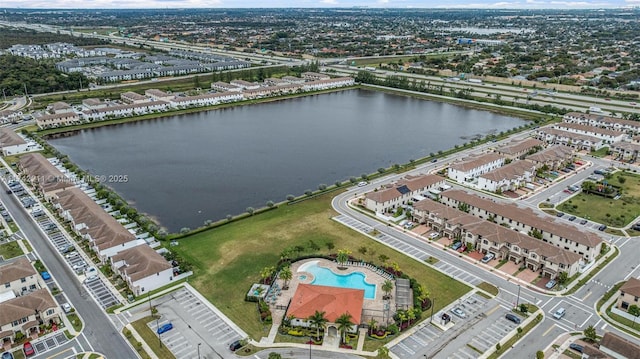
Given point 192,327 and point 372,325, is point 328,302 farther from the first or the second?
point 192,327

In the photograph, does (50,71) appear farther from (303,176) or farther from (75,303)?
(75,303)

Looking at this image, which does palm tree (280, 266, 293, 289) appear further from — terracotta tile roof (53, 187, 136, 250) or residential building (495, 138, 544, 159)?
residential building (495, 138, 544, 159)

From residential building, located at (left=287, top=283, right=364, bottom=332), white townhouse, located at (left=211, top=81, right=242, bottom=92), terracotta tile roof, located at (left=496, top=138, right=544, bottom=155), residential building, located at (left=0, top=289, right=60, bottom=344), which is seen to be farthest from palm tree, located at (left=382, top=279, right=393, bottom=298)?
white townhouse, located at (left=211, top=81, right=242, bottom=92)

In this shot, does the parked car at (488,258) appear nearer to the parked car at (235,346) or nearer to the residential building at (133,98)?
the parked car at (235,346)

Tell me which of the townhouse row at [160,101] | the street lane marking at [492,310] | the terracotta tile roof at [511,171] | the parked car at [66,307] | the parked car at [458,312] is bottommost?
the street lane marking at [492,310]

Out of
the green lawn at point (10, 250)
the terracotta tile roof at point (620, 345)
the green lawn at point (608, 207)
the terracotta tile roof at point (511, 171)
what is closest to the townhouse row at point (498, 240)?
the terracotta tile roof at point (620, 345)

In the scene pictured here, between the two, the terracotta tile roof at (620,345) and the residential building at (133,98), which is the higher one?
the residential building at (133,98)
